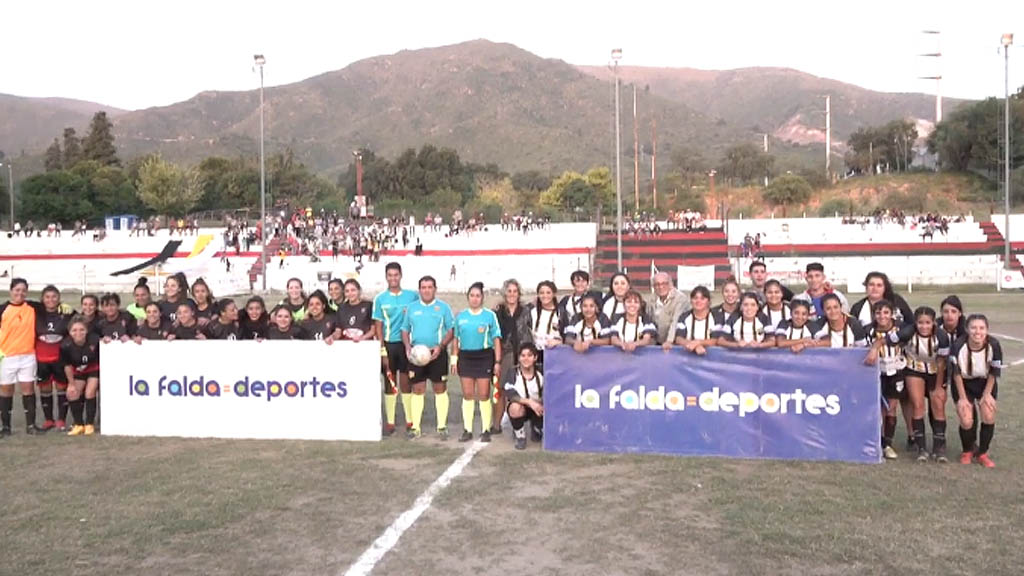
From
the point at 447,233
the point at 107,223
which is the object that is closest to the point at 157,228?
the point at 107,223

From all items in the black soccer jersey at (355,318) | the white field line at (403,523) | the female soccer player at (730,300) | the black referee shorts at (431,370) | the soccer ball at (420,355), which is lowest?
the white field line at (403,523)

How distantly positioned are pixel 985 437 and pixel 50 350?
909 cm

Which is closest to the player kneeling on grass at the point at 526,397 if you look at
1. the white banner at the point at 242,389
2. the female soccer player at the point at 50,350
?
the white banner at the point at 242,389

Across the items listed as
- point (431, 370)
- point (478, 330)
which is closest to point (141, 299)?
point (431, 370)

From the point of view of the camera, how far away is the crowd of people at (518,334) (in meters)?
7.84

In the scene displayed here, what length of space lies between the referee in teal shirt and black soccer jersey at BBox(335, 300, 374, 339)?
0.40 m

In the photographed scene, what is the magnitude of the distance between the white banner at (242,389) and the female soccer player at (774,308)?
3.77 metres

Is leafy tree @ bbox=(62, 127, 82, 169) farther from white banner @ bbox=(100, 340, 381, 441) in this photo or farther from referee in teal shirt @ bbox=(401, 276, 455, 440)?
referee in teal shirt @ bbox=(401, 276, 455, 440)

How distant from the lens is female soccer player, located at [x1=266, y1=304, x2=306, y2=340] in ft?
30.0

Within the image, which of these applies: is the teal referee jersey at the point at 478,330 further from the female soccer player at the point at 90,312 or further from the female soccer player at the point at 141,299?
the female soccer player at the point at 90,312

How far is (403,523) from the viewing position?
6.17m

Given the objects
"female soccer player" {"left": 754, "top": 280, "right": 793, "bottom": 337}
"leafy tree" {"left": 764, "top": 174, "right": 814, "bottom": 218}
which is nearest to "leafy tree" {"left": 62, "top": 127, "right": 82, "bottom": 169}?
"leafy tree" {"left": 764, "top": 174, "right": 814, "bottom": 218}

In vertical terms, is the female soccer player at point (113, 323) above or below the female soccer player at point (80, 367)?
above

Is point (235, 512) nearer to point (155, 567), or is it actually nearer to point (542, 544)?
point (155, 567)
